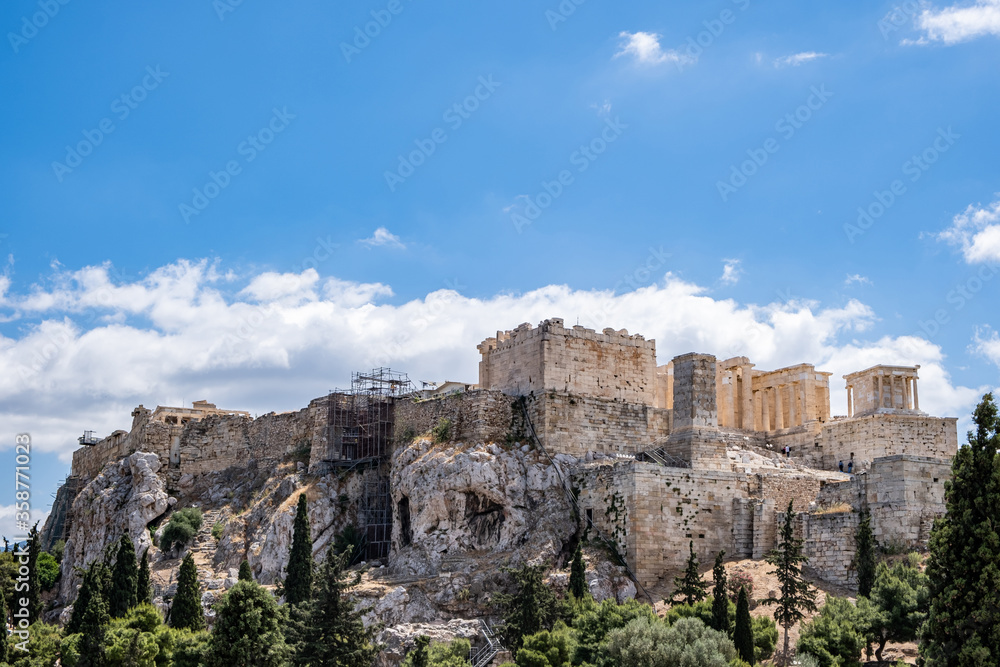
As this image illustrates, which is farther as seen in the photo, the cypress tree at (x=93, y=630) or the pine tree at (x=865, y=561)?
the cypress tree at (x=93, y=630)

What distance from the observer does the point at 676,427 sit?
40.1m

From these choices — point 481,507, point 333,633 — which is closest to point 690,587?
point 481,507

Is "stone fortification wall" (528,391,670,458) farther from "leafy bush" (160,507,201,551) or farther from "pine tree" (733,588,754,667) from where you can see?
"leafy bush" (160,507,201,551)

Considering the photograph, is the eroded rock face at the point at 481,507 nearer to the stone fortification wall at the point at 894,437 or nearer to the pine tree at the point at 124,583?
the pine tree at the point at 124,583

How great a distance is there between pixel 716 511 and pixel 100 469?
37.0 metres

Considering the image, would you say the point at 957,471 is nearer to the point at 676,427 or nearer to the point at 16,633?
the point at 676,427

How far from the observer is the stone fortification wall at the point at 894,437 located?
41906 mm

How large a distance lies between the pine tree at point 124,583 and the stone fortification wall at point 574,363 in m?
14.7

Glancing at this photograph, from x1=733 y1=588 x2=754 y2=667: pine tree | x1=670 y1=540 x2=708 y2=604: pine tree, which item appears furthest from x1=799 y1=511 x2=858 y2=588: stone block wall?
x1=733 y1=588 x2=754 y2=667: pine tree

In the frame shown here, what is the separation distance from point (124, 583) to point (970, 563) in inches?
996

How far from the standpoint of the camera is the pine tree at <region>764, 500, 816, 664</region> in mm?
29766

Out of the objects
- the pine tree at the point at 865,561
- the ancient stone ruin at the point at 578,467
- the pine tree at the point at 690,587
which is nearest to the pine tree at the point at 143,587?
the ancient stone ruin at the point at 578,467

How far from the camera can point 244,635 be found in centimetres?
2769

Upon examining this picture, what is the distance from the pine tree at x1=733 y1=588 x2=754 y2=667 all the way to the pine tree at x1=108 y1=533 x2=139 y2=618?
62.5 feet
